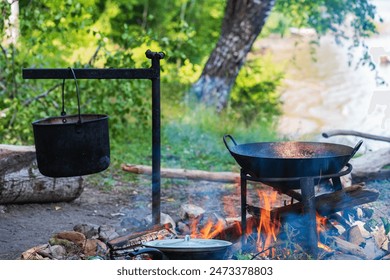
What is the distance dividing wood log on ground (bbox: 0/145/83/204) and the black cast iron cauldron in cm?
214

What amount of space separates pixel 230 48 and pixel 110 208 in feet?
14.4

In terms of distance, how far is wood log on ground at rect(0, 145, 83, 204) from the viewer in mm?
5855

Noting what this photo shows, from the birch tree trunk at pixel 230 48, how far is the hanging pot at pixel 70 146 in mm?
5682

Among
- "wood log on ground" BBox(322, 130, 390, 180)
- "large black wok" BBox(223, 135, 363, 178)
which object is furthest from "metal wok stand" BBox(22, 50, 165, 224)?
"wood log on ground" BBox(322, 130, 390, 180)

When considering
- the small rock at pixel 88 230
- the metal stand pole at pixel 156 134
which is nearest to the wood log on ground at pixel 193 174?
the metal stand pole at pixel 156 134

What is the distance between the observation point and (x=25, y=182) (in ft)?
19.6

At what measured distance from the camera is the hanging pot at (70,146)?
14.4 feet

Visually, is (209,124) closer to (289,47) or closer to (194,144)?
(194,144)

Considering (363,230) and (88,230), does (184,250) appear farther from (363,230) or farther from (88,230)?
(363,230)

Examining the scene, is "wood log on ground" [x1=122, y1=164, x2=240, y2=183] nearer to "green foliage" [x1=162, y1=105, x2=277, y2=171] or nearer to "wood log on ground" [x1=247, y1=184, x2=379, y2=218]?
"green foliage" [x1=162, y1=105, x2=277, y2=171]

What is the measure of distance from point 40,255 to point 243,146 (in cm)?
159

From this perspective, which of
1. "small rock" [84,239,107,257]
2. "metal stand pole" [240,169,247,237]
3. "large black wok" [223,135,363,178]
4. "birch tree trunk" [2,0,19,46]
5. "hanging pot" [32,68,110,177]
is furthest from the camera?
"birch tree trunk" [2,0,19,46]
